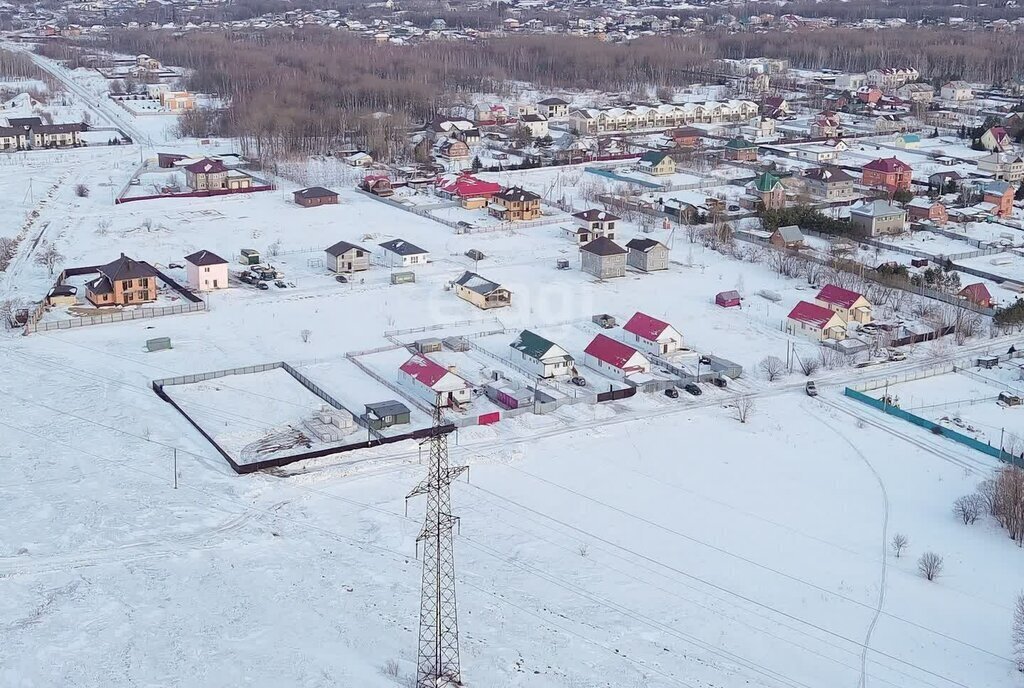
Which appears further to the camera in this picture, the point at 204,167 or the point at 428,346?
the point at 204,167

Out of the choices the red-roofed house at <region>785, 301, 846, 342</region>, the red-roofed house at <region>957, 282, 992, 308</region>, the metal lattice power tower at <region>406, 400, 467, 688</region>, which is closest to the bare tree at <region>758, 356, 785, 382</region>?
the red-roofed house at <region>785, 301, 846, 342</region>

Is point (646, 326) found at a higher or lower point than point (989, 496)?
higher

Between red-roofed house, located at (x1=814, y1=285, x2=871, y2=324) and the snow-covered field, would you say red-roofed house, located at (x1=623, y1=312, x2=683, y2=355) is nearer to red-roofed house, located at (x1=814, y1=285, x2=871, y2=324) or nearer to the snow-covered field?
the snow-covered field

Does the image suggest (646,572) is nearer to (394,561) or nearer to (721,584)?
(721,584)

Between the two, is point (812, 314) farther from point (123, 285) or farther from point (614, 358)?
point (123, 285)

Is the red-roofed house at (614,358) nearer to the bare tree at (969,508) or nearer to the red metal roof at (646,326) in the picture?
the red metal roof at (646,326)

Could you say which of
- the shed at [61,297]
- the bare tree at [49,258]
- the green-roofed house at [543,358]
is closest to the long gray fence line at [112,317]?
the shed at [61,297]

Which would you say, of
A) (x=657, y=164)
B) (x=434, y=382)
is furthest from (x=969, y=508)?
(x=657, y=164)

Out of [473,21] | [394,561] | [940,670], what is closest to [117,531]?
[394,561]
